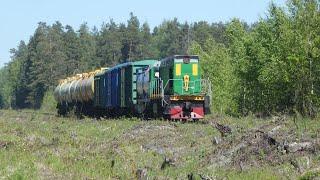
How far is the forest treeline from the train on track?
492 centimetres

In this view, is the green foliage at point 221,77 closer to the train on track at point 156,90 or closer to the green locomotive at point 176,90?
the train on track at point 156,90

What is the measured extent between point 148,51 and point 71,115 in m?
73.2

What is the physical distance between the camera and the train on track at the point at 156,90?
89.9 ft

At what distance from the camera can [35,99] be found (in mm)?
109250

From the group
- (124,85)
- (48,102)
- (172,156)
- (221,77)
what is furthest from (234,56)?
(172,156)

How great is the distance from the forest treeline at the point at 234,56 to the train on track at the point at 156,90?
Result: 4.92 meters

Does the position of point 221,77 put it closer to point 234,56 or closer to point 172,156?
point 234,56

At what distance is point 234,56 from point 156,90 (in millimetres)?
32933

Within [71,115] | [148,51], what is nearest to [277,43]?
[71,115]

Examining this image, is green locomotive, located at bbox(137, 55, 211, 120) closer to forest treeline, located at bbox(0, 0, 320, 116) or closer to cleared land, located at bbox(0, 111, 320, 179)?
forest treeline, located at bbox(0, 0, 320, 116)

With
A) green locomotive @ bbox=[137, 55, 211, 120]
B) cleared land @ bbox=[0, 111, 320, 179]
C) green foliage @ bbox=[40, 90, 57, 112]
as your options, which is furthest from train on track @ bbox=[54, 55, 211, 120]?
green foliage @ bbox=[40, 90, 57, 112]

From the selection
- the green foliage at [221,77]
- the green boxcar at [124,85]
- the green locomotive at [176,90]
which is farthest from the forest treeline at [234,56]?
the green boxcar at [124,85]

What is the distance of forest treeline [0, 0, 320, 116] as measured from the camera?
35500 millimetres

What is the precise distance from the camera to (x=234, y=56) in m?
60.5
